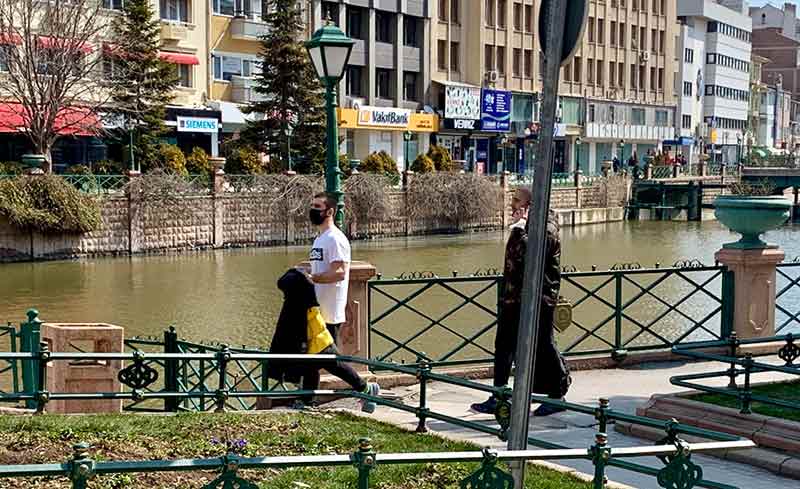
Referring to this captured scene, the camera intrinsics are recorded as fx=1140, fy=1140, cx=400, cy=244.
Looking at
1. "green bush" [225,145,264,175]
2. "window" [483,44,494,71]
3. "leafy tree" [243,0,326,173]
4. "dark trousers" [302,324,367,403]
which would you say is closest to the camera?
"dark trousers" [302,324,367,403]

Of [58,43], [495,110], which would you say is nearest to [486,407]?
[58,43]

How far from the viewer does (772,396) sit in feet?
31.9

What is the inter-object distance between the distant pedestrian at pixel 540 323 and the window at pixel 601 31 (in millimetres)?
77164

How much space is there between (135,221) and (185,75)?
12.9 m

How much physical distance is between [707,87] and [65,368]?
339ft

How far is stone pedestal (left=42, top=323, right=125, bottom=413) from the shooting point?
35.9 ft

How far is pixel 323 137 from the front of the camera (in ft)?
170

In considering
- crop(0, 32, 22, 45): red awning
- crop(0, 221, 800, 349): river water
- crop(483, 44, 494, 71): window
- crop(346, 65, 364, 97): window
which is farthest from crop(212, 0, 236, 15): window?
crop(483, 44, 494, 71): window

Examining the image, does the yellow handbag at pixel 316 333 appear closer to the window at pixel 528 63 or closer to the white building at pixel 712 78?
the window at pixel 528 63

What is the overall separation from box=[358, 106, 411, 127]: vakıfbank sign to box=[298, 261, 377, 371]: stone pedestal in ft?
167

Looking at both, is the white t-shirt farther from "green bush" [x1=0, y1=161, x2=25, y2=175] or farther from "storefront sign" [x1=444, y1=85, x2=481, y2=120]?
"storefront sign" [x1=444, y1=85, x2=481, y2=120]

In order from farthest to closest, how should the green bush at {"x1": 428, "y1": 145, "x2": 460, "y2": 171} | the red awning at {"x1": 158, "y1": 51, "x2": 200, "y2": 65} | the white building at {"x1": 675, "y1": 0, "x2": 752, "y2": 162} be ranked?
the white building at {"x1": 675, "y1": 0, "x2": 752, "y2": 162} < the green bush at {"x1": 428, "y1": 145, "x2": 460, "y2": 171} < the red awning at {"x1": 158, "y1": 51, "x2": 200, "y2": 65}

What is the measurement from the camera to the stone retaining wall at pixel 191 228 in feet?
127

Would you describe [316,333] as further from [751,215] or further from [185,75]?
[185,75]
